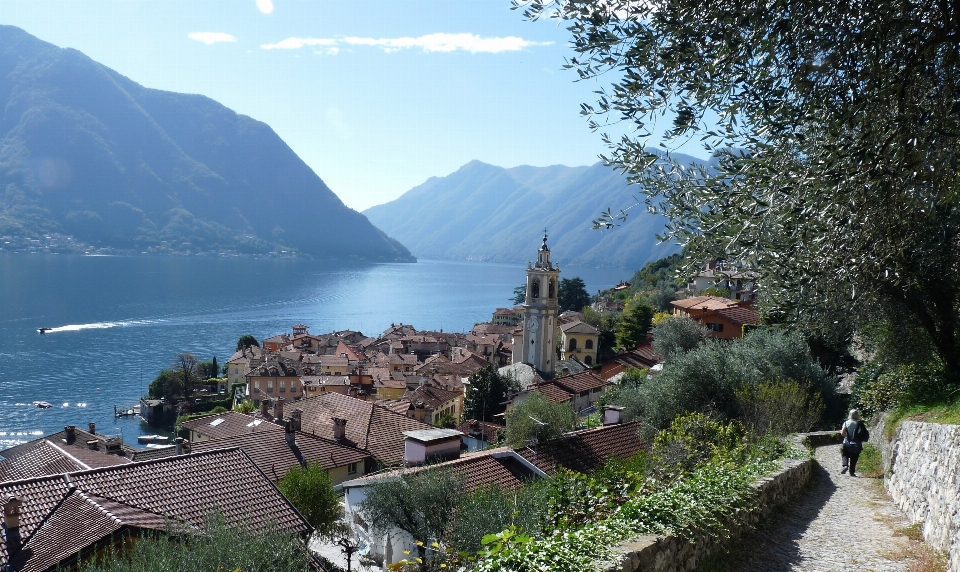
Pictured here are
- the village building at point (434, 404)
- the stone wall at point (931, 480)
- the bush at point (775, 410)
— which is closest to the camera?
the stone wall at point (931, 480)

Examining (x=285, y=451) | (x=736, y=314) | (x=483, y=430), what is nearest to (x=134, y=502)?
(x=285, y=451)

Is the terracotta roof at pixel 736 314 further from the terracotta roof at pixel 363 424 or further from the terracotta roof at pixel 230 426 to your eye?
the terracotta roof at pixel 230 426

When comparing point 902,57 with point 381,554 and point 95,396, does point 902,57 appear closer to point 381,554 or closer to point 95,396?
point 381,554

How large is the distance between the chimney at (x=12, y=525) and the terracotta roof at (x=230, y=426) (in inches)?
519

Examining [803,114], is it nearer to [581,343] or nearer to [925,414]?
[925,414]

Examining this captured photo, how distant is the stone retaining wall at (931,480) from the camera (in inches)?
204

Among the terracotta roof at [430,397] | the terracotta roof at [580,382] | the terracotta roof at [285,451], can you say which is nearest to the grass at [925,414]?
the terracotta roof at [285,451]

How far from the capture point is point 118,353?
7050 cm

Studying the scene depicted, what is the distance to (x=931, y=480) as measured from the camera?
6035 mm

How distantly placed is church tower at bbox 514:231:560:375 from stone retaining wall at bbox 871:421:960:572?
1512 inches

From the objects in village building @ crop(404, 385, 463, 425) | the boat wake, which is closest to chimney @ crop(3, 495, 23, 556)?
village building @ crop(404, 385, 463, 425)

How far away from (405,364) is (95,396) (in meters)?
25.0

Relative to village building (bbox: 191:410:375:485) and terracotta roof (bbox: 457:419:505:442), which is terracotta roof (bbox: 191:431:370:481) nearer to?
village building (bbox: 191:410:375:485)

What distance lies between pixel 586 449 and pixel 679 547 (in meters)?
11.6
